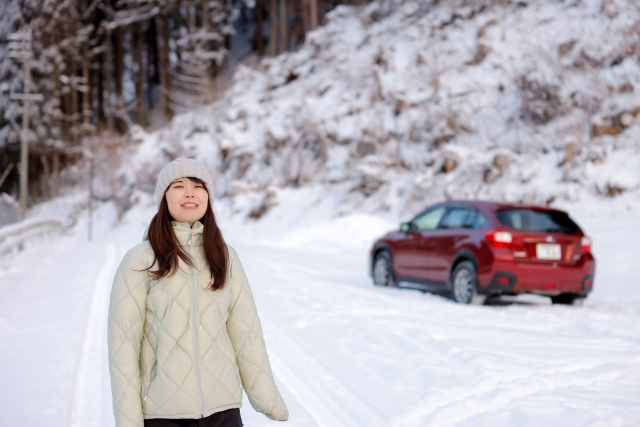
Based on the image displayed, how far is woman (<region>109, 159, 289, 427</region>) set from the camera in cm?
254

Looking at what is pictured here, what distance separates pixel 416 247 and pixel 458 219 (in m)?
1.04

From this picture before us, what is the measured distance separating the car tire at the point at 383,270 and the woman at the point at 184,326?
29.7ft

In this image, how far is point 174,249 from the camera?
2646 mm

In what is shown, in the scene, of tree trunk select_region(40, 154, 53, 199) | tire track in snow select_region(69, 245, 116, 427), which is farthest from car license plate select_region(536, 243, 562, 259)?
tree trunk select_region(40, 154, 53, 199)

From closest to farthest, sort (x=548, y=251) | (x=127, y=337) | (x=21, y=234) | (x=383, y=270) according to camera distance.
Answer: (x=127, y=337) < (x=548, y=251) < (x=383, y=270) < (x=21, y=234)

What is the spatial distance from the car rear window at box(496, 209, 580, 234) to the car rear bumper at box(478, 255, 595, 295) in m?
0.54

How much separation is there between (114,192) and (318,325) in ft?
119

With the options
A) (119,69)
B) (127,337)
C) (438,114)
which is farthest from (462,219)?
(119,69)

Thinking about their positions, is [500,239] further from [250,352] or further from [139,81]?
[139,81]

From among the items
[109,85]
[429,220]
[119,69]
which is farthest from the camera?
Result: [119,69]

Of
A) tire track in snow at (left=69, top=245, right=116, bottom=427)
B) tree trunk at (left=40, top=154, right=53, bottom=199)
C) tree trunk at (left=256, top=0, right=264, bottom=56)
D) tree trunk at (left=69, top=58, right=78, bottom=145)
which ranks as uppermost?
tree trunk at (left=256, top=0, right=264, bottom=56)

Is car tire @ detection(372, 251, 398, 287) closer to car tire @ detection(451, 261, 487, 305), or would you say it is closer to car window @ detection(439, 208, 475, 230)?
car window @ detection(439, 208, 475, 230)

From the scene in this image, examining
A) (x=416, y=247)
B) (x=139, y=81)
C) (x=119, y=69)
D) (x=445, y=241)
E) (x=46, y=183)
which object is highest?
(x=119, y=69)

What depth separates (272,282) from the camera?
11148 millimetres
